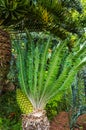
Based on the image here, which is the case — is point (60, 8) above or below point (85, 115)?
above

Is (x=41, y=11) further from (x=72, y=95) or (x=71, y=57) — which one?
(x=72, y=95)

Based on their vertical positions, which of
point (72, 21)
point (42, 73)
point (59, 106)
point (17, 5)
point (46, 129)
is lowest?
point (59, 106)

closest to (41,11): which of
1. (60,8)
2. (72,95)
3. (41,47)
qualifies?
(60,8)

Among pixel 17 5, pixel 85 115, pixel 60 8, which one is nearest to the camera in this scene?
pixel 17 5

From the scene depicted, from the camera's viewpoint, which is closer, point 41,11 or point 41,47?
point 41,11

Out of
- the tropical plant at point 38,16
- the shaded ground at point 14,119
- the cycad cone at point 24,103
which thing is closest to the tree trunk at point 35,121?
the cycad cone at point 24,103

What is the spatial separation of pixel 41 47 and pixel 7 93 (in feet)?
7.43

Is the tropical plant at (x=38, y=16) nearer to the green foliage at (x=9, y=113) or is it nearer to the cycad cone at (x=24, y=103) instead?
the cycad cone at (x=24, y=103)

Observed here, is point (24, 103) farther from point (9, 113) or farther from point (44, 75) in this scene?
point (9, 113)

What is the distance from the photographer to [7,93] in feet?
31.4

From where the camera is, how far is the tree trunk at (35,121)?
704 centimetres

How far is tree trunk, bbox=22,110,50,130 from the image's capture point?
7.04 meters

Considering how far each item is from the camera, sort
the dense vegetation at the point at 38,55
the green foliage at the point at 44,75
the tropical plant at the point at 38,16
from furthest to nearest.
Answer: the green foliage at the point at 44,75
the dense vegetation at the point at 38,55
the tropical plant at the point at 38,16

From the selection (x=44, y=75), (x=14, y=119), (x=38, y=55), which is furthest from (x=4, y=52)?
(x=14, y=119)
